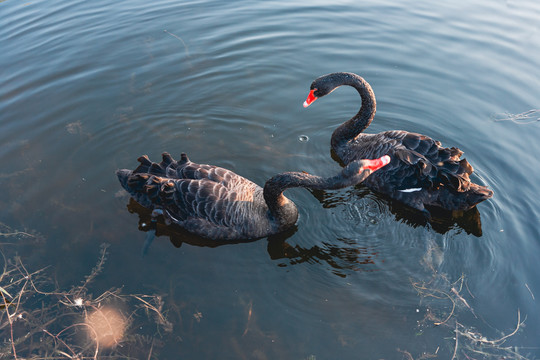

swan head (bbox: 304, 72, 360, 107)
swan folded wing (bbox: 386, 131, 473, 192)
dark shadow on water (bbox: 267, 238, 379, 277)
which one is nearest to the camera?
dark shadow on water (bbox: 267, 238, 379, 277)

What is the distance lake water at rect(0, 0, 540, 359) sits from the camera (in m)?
4.75

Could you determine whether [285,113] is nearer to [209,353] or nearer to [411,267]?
[411,267]

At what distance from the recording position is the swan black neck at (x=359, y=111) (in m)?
7.00

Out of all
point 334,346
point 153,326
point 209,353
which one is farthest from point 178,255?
point 334,346

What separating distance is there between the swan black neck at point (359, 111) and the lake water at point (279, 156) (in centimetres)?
52

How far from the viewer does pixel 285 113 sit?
838 cm

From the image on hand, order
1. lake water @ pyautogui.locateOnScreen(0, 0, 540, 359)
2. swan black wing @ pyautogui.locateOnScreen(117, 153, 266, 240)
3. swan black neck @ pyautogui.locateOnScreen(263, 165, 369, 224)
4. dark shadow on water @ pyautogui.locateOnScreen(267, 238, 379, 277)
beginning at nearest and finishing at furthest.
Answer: lake water @ pyautogui.locateOnScreen(0, 0, 540, 359), swan black neck @ pyautogui.locateOnScreen(263, 165, 369, 224), dark shadow on water @ pyautogui.locateOnScreen(267, 238, 379, 277), swan black wing @ pyautogui.locateOnScreen(117, 153, 266, 240)

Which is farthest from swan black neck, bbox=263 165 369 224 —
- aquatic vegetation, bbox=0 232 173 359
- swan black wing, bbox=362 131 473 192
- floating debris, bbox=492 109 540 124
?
floating debris, bbox=492 109 540 124

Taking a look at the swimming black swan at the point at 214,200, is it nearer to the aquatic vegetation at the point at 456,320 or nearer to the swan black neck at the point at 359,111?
the aquatic vegetation at the point at 456,320

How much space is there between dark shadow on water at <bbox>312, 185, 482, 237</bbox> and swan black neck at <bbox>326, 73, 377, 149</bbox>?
1.25 metres

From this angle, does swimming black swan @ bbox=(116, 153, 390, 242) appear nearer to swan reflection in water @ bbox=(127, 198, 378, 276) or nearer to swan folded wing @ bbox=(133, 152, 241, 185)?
swan folded wing @ bbox=(133, 152, 241, 185)

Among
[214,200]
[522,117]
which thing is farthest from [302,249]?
[522,117]

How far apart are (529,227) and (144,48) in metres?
9.94

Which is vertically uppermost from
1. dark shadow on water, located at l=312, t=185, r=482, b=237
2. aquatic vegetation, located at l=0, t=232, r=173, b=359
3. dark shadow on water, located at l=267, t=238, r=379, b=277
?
dark shadow on water, located at l=312, t=185, r=482, b=237
